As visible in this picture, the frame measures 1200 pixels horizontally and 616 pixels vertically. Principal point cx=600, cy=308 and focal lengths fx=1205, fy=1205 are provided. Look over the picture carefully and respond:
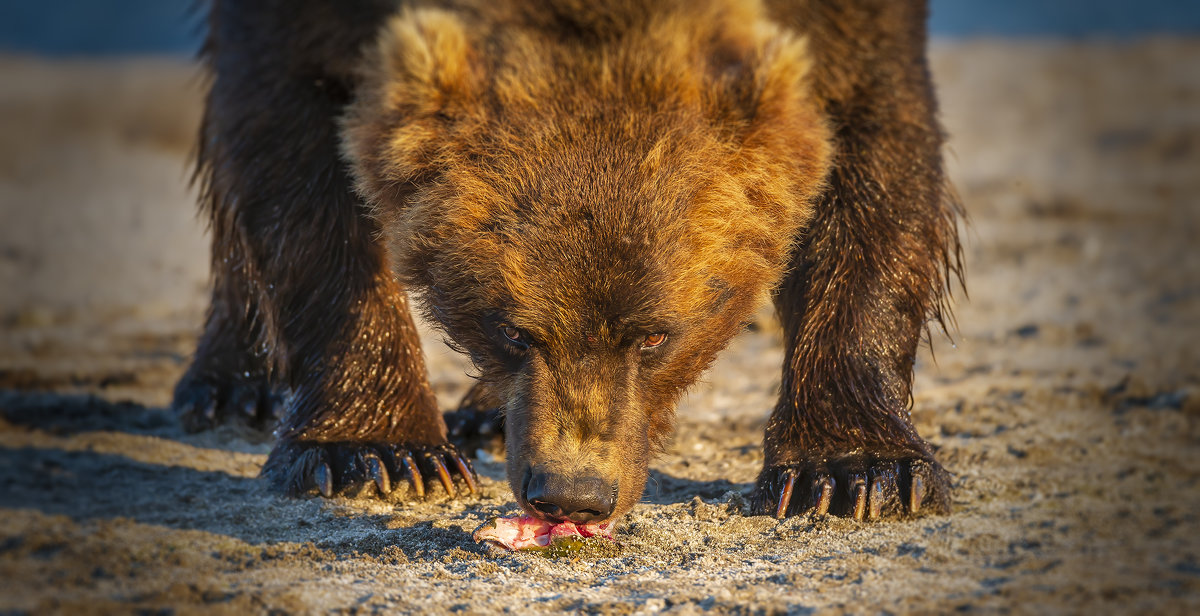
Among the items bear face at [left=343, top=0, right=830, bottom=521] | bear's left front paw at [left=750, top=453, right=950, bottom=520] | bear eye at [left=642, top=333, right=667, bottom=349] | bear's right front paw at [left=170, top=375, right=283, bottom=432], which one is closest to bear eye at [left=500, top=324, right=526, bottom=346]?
bear face at [left=343, top=0, right=830, bottom=521]

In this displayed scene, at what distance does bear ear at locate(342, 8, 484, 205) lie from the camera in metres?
3.34

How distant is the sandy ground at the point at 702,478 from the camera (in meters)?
3.05

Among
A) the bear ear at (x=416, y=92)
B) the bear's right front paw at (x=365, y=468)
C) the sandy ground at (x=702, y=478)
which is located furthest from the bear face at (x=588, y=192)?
the bear's right front paw at (x=365, y=468)

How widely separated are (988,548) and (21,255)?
7603 mm

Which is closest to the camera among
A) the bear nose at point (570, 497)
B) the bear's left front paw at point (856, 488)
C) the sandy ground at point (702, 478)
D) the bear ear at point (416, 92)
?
the sandy ground at point (702, 478)

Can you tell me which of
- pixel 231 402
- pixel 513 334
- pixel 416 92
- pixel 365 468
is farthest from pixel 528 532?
pixel 231 402

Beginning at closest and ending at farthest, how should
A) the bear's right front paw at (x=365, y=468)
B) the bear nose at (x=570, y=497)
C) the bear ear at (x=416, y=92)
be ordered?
the bear nose at (x=570, y=497)
the bear ear at (x=416, y=92)
the bear's right front paw at (x=365, y=468)

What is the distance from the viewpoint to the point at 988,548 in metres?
3.31

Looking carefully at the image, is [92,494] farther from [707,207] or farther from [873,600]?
[873,600]

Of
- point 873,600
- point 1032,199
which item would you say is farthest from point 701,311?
point 1032,199

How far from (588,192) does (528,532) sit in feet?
3.25

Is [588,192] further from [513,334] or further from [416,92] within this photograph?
[416,92]

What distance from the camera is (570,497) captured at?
318cm

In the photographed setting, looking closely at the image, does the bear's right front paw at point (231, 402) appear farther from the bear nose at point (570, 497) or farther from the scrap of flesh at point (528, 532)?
the bear nose at point (570, 497)
